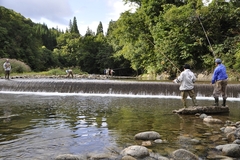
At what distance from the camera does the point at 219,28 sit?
2492 centimetres

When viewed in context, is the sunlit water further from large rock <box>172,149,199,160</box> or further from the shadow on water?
large rock <box>172,149,199,160</box>

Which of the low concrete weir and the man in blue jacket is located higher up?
the man in blue jacket

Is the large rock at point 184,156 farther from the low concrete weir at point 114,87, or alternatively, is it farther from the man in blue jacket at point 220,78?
the low concrete weir at point 114,87

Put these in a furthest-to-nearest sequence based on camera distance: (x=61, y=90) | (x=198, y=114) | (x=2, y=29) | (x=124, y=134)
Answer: (x=2, y=29) → (x=61, y=90) → (x=198, y=114) → (x=124, y=134)

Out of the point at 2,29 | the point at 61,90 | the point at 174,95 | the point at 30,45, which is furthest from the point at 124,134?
the point at 30,45

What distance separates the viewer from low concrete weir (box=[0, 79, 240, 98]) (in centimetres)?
1477

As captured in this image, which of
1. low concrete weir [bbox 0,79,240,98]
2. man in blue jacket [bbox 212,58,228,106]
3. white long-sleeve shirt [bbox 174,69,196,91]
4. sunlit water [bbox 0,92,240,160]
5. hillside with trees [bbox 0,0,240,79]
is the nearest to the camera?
sunlit water [bbox 0,92,240,160]

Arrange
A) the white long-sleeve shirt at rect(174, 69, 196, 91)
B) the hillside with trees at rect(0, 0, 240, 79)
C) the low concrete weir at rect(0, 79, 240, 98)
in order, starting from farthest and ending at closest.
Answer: the hillside with trees at rect(0, 0, 240, 79) < the low concrete weir at rect(0, 79, 240, 98) < the white long-sleeve shirt at rect(174, 69, 196, 91)

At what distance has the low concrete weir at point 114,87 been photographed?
581 inches

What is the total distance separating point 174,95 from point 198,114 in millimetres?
6537

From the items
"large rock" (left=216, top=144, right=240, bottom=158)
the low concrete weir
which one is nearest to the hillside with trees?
the low concrete weir

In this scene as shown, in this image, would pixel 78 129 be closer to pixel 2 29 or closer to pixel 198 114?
pixel 198 114

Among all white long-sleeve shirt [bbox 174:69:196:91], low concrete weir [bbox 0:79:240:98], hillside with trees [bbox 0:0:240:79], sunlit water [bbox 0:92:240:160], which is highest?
hillside with trees [bbox 0:0:240:79]

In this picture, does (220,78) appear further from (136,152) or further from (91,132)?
(136,152)
